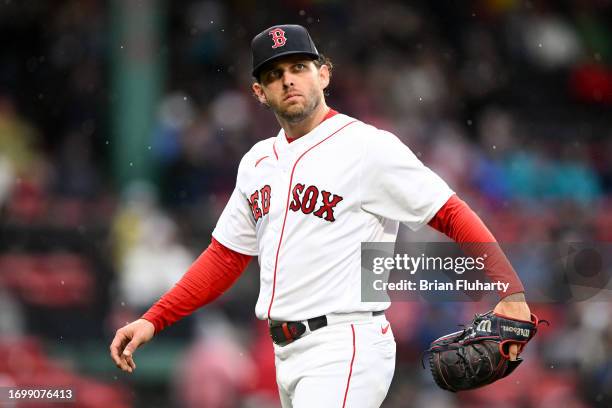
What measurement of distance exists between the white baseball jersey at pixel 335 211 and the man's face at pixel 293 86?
0.11 meters

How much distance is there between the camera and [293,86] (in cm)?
384

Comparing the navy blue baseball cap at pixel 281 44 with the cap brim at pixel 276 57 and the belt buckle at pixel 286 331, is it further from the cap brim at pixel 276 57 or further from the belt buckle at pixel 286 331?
the belt buckle at pixel 286 331

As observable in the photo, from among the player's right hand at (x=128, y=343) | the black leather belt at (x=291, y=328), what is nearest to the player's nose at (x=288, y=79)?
the black leather belt at (x=291, y=328)

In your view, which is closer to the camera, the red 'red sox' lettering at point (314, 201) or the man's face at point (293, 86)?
the red 'red sox' lettering at point (314, 201)

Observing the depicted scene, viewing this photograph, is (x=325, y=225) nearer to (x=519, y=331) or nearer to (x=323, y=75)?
(x=323, y=75)

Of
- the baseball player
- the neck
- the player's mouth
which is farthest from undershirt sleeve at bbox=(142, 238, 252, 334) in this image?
the player's mouth

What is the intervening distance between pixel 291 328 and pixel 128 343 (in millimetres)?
632

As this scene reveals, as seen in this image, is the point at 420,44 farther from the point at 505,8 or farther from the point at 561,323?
the point at 561,323

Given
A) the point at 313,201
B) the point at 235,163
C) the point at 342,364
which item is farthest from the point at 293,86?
the point at 235,163

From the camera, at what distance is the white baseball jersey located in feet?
12.1

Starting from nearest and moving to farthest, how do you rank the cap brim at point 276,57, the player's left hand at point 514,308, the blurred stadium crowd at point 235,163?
the player's left hand at point 514,308, the cap brim at point 276,57, the blurred stadium crowd at point 235,163

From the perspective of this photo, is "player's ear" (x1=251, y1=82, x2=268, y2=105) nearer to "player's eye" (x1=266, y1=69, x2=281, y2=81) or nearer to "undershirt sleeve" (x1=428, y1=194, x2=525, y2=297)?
"player's eye" (x1=266, y1=69, x2=281, y2=81)

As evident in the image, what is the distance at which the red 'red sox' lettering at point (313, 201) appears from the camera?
374cm

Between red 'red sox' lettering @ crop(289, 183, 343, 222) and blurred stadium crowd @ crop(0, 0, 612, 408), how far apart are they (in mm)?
4161
